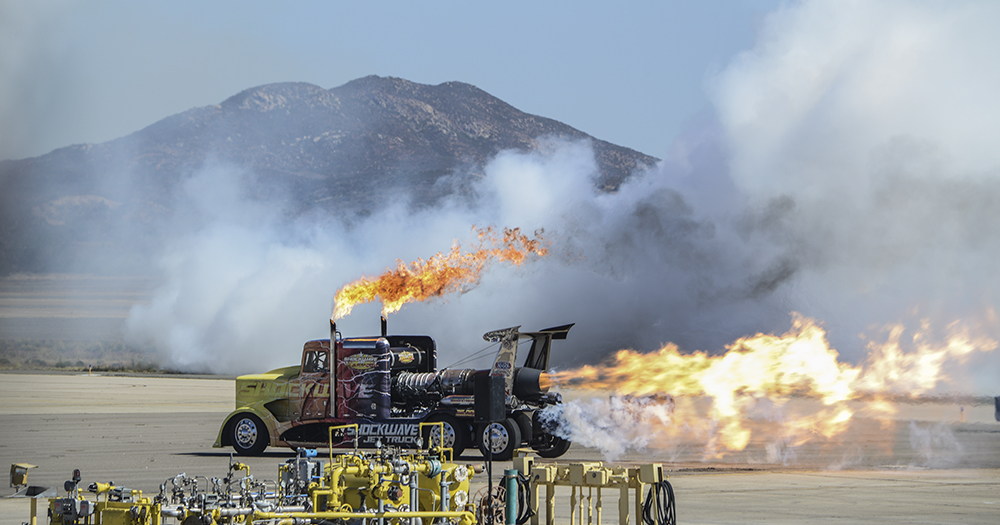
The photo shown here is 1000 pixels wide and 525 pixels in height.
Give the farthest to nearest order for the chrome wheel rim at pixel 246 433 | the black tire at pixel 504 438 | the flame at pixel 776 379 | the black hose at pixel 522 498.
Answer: the flame at pixel 776 379 → the chrome wheel rim at pixel 246 433 → the black tire at pixel 504 438 → the black hose at pixel 522 498

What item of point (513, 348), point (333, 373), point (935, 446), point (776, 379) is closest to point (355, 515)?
point (513, 348)

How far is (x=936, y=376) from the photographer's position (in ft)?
102

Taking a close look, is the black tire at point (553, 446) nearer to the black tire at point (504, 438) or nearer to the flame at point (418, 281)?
the black tire at point (504, 438)

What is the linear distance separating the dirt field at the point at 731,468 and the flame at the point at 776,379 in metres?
1.02

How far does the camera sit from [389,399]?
27.2 metres

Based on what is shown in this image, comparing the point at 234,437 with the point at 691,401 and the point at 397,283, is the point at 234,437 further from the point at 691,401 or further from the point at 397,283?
the point at 691,401

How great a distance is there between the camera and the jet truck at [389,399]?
2611 cm

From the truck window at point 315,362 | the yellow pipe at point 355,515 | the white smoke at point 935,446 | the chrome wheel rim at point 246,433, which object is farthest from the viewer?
the white smoke at point 935,446

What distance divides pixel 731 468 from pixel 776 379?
3.47m

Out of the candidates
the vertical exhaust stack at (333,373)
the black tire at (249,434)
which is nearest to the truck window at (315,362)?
the vertical exhaust stack at (333,373)

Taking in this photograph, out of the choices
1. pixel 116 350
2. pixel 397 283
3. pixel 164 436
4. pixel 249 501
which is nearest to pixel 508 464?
pixel 397 283

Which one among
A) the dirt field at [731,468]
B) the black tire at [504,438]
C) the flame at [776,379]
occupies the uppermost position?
the flame at [776,379]

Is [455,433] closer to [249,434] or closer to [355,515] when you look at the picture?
[249,434]

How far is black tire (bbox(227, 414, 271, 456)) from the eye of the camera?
91.1ft
